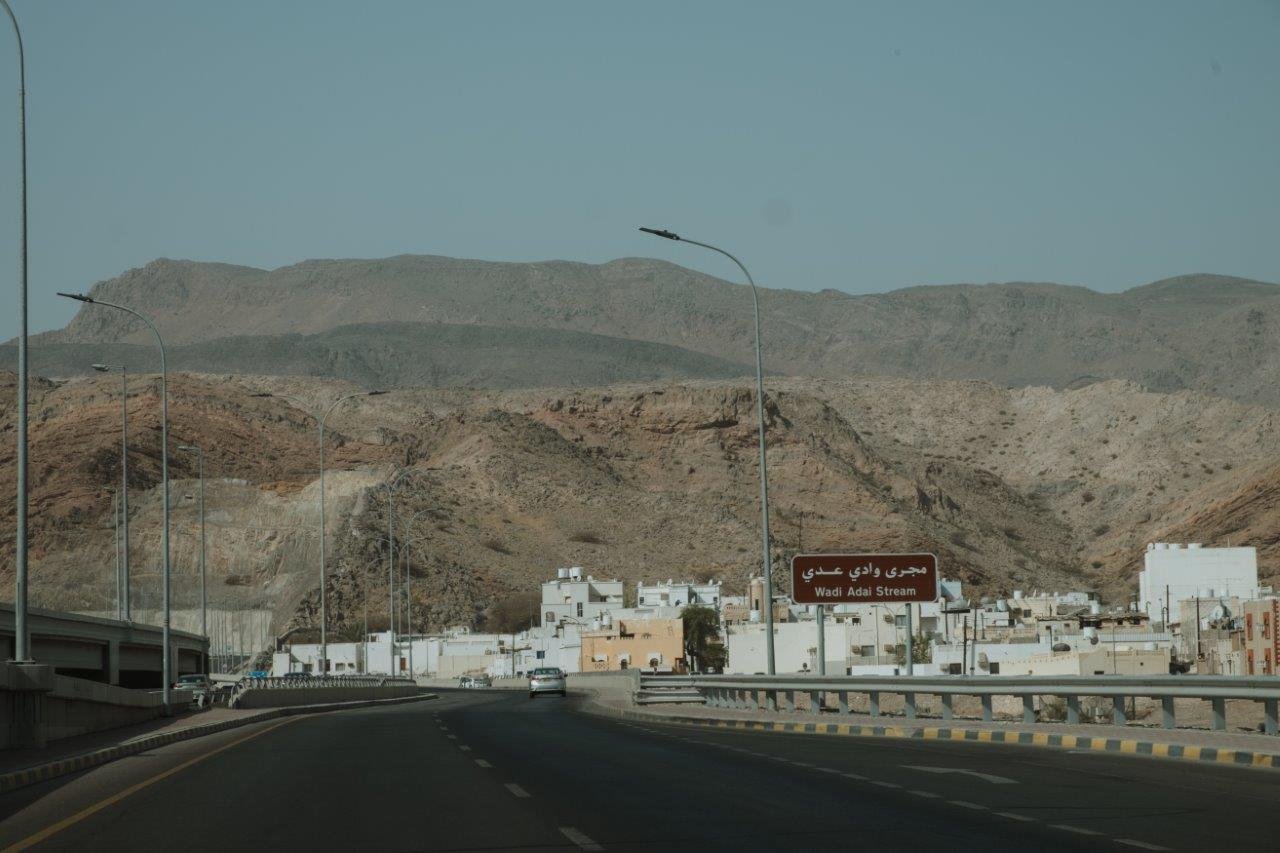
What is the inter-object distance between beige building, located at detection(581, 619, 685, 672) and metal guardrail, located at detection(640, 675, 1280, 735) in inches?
2349

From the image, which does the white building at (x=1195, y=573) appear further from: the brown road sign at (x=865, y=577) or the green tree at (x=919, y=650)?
the brown road sign at (x=865, y=577)

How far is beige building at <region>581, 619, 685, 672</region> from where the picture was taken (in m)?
101

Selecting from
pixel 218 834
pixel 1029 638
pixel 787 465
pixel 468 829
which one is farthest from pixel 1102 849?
pixel 787 465

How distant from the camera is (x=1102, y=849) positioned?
12.1 meters

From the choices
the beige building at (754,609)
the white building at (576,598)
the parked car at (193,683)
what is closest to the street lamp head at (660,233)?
the parked car at (193,683)

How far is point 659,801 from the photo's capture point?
16.6 metres

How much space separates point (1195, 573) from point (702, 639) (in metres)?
29.1

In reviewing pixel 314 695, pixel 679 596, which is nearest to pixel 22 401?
pixel 314 695

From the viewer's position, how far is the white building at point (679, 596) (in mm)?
115562

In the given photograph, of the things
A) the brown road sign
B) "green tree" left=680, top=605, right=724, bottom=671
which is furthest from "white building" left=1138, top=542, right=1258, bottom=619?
the brown road sign

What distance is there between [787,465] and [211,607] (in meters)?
54.1

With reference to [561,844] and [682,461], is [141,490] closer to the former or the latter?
[682,461]

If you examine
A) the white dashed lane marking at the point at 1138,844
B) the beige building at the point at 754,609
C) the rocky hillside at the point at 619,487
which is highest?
the rocky hillside at the point at 619,487

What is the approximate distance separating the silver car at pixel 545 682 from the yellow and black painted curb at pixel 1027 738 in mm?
35512
